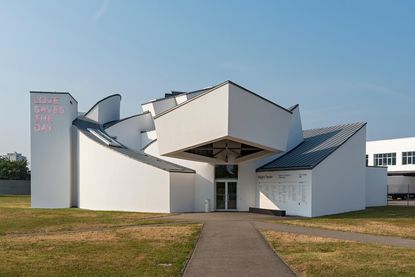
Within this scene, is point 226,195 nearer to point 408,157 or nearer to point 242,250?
point 242,250

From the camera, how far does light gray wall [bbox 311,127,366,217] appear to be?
1046 inches

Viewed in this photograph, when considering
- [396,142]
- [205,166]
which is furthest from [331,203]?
[396,142]

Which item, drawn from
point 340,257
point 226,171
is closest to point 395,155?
point 226,171

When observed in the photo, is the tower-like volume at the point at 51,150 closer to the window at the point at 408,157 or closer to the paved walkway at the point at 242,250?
the paved walkway at the point at 242,250

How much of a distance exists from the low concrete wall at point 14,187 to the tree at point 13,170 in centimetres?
1285

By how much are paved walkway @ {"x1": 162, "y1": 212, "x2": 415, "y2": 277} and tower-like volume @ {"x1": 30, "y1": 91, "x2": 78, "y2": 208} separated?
20.5 meters

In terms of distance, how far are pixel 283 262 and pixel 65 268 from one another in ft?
16.5

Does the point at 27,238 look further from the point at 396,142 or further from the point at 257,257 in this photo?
the point at 396,142

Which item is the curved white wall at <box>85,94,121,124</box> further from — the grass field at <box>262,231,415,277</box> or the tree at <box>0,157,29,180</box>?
the tree at <box>0,157,29,180</box>

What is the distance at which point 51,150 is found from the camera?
35.6 metres

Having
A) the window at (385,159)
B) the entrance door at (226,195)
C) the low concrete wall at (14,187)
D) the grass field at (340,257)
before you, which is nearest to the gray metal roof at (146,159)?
the entrance door at (226,195)

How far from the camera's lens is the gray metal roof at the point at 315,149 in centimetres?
2775

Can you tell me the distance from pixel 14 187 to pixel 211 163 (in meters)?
51.6

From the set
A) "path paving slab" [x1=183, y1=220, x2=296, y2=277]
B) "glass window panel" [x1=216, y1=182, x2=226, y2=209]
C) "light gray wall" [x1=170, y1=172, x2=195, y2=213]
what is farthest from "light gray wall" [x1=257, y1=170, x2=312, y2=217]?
"path paving slab" [x1=183, y1=220, x2=296, y2=277]
